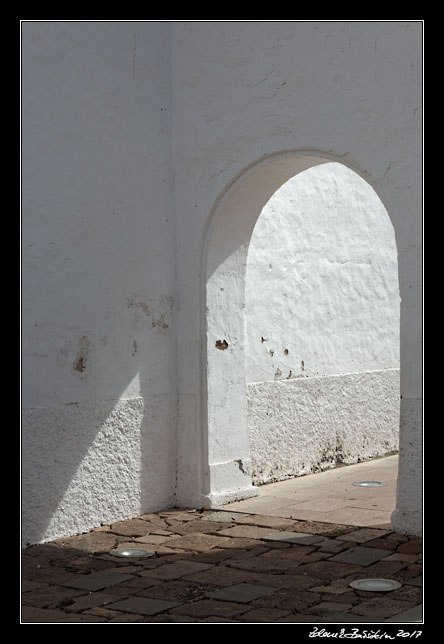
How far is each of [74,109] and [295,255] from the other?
2767 millimetres

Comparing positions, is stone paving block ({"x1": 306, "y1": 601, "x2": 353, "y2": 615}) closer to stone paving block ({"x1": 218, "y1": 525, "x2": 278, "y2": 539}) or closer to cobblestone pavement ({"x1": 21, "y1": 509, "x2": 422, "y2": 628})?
cobblestone pavement ({"x1": 21, "y1": 509, "x2": 422, "y2": 628})

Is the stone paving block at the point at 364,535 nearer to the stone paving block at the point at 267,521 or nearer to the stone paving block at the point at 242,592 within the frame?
the stone paving block at the point at 267,521

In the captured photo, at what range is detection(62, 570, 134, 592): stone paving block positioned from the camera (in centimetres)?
517

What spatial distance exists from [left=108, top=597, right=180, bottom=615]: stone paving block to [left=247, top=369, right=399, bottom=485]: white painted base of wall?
9.91 ft

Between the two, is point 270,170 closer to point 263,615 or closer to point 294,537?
point 294,537

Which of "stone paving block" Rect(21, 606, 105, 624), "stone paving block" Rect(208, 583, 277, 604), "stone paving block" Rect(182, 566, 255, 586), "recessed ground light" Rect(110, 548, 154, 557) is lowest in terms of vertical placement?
"stone paving block" Rect(21, 606, 105, 624)

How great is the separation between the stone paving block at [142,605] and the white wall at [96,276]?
1.49 m

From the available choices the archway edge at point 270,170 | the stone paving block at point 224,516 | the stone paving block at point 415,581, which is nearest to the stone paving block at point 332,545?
the stone paving block at point 415,581

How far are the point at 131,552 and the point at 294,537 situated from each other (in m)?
1.11

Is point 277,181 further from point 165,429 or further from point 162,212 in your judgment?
point 165,429

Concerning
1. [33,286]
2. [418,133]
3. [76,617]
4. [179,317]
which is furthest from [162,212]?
[76,617]

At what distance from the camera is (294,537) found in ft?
20.2

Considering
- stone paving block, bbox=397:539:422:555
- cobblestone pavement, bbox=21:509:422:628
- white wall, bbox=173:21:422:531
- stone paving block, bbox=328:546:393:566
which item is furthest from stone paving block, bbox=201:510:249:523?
stone paving block, bbox=397:539:422:555

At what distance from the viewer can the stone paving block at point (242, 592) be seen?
4836 millimetres
